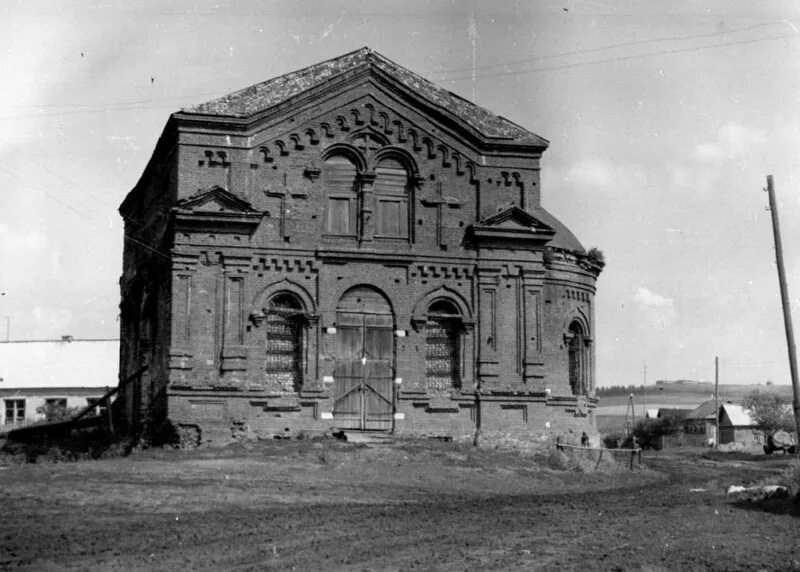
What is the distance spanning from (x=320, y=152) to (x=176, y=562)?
17.3m

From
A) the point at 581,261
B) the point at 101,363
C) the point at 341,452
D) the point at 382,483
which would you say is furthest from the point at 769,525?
the point at 101,363

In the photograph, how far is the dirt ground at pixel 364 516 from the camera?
538 inches

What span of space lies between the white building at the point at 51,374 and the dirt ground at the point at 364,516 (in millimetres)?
39888

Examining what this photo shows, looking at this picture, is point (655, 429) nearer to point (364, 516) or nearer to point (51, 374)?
point (51, 374)

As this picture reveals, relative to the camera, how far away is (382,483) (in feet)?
74.5

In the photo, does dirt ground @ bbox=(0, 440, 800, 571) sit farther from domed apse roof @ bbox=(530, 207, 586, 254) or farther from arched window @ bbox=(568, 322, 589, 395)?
domed apse roof @ bbox=(530, 207, 586, 254)

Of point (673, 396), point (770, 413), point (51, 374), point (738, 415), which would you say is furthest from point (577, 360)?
point (673, 396)

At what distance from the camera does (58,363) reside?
67.9 m

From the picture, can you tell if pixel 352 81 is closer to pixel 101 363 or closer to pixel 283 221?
pixel 283 221

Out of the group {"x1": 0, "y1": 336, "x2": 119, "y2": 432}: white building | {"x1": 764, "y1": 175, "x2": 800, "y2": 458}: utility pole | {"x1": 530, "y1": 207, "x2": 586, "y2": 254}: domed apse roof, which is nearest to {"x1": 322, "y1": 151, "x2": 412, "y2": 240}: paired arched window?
{"x1": 530, "y1": 207, "x2": 586, "y2": 254}: domed apse roof

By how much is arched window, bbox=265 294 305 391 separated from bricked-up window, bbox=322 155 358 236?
241 cm

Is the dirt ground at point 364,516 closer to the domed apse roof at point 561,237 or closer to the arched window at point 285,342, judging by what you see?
the arched window at point 285,342

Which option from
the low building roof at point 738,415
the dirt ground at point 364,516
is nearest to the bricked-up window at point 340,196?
the dirt ground at point 364,516

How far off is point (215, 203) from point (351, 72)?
5.27 m
